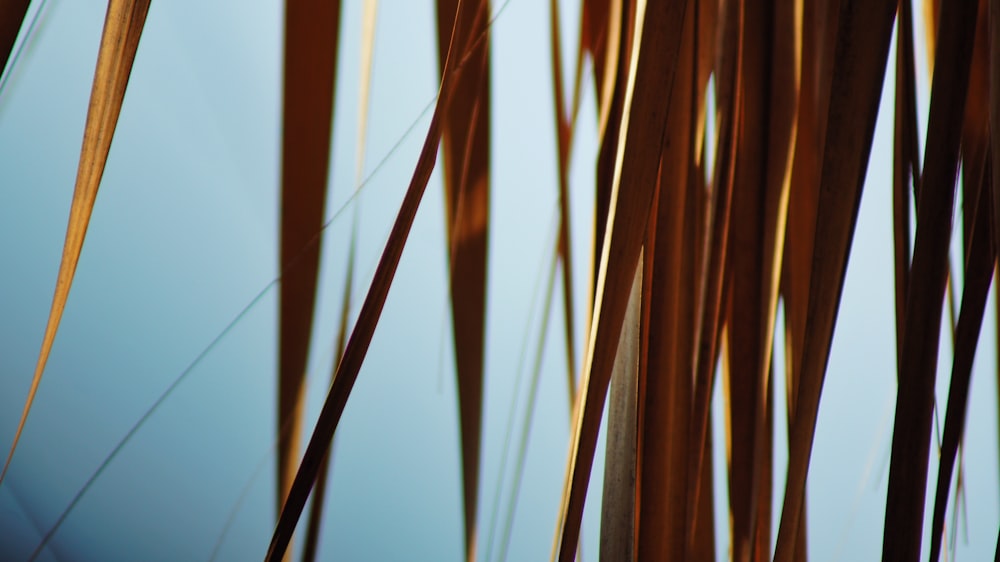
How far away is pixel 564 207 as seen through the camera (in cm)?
19

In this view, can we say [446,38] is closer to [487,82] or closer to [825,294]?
[487,82]

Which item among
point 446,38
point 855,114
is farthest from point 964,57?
point 446,38

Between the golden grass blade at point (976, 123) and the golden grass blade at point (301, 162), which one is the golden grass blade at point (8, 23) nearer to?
the golden grass blade at point (301, 162)

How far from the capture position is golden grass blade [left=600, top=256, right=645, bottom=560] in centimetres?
13

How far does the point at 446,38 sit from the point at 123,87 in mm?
89

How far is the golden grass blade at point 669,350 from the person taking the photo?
0.40 feet

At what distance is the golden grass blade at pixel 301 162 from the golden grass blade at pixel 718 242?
3.0 inches

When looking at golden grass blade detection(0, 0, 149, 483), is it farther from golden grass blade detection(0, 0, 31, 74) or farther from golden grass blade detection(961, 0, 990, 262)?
golden grass blade detection(961, 0, 990, 262)

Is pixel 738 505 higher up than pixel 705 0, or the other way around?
pixel 705 0

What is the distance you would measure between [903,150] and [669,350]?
61 mm

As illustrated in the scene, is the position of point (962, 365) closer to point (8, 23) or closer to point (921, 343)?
point (921, 343)

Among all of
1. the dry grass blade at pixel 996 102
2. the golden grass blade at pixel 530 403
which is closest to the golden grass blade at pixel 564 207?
the golden grass blade at pixel 530 403

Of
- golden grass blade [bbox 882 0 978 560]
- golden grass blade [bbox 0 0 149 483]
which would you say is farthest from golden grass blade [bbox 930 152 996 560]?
golden grass blade [bbox 0 0 149 483]

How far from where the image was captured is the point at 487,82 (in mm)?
190
